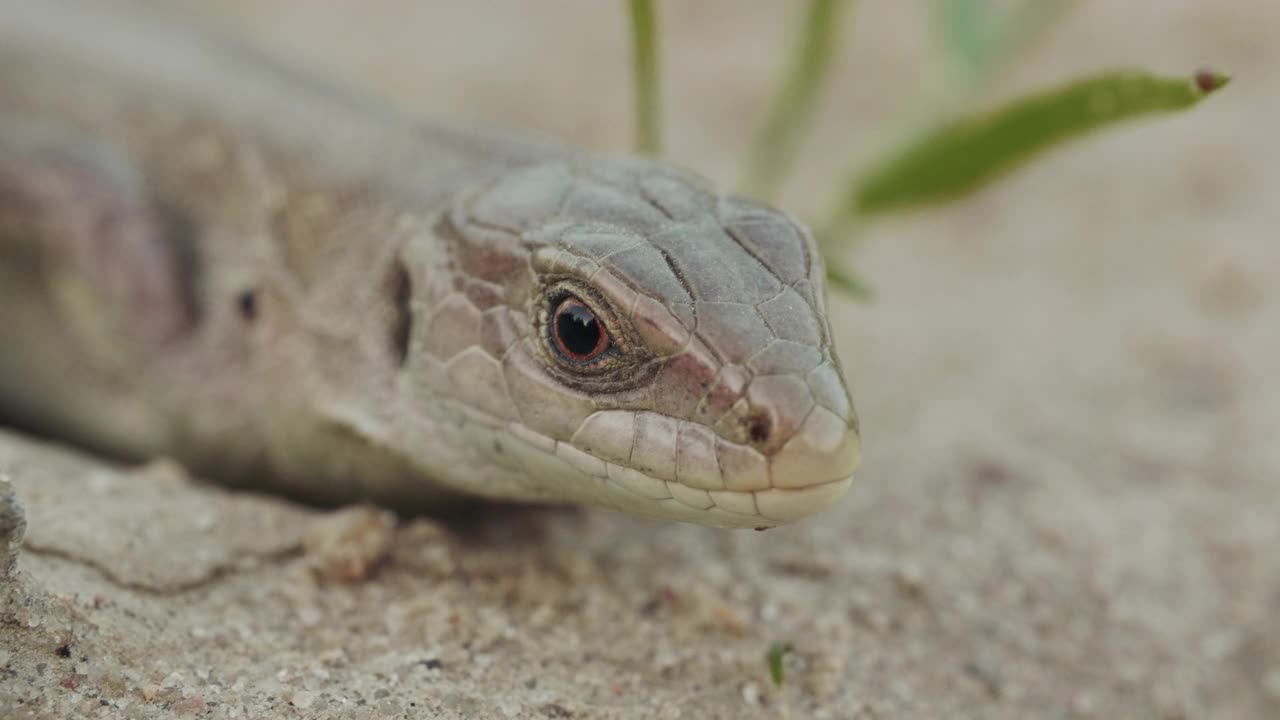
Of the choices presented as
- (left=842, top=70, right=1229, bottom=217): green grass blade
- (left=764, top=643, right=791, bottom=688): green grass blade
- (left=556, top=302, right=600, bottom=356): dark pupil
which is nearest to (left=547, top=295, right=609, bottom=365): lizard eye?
(left=556, top=302, right=600, bottom=356): dark pupil

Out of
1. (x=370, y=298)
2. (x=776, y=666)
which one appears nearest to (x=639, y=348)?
(x=776, y=666)

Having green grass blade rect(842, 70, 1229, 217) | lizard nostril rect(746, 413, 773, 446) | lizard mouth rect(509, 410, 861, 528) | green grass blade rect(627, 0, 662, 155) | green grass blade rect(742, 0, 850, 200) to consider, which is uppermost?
green grass blade rect(742, 0, 850, 200)

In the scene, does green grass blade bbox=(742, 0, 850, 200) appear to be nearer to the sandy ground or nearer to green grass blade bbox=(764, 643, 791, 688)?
the sandy ground

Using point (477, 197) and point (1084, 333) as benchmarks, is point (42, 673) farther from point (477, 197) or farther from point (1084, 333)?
point (1084, 333)

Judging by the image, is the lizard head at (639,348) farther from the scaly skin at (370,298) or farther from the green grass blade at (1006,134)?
the green grass blade at (1006,134)

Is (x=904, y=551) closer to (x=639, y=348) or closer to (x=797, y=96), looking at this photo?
(x=639, y=348)

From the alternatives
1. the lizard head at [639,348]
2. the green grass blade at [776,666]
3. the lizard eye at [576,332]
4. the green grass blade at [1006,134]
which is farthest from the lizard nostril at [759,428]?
the green grass blade at [1006,134]
